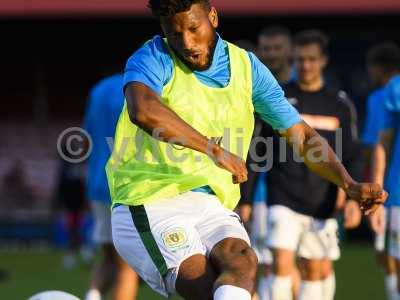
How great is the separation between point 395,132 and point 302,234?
1.12 metres

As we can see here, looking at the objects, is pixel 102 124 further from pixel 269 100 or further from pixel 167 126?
pixel 167 126

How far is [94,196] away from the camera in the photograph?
30.1 ft

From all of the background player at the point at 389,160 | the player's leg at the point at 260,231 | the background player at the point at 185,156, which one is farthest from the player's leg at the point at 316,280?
the background player at the point at 185,156

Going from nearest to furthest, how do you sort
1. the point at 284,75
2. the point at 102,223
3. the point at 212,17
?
the point at 212,17 < the point at 102,223 < the point at 284,75

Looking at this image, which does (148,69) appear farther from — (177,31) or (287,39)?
(287,39)

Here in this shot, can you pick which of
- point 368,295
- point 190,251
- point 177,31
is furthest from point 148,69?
point 368,295

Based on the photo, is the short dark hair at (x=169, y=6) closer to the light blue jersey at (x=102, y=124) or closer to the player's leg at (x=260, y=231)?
the light blue jersey at (x=102, y=124)

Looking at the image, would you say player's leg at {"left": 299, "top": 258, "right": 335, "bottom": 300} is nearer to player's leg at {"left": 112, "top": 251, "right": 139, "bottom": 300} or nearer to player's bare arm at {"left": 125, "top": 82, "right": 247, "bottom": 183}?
player's leg at {"left": 112, "top": 251, "right": 139, "bottom": 300}

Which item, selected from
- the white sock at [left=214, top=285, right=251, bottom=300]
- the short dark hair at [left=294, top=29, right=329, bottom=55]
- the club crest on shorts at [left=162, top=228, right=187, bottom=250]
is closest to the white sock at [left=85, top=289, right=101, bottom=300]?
the short dark hair at [left=294, top=29, right=329, bottom=55]

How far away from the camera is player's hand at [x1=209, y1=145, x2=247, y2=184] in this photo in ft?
16.2

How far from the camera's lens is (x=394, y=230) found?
8.88m

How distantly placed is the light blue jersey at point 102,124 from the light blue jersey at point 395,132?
7.00 feet

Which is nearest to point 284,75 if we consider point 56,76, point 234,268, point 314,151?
point 314,151

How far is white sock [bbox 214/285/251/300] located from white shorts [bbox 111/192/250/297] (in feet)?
1.06
